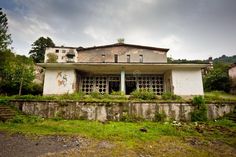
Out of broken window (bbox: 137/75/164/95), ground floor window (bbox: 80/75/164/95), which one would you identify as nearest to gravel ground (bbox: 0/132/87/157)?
ground floor window (bbox: 80/75/164/95)

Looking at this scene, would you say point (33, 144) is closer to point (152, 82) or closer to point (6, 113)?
point (6, 113)

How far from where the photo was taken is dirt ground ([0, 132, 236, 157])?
623 cm

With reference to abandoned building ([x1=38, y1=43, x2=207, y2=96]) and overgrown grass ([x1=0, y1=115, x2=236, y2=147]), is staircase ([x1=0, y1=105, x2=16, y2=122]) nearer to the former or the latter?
overgrown grass ([x1=0, y1=115, x2=236, y2=147])

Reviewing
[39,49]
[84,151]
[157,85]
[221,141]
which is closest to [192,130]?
[221,141]

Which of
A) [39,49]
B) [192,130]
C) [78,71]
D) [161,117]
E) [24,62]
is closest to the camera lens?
[192,130]

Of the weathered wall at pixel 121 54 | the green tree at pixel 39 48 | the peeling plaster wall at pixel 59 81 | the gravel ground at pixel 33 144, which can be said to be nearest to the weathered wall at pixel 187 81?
the weathered wall at pixel 121 54

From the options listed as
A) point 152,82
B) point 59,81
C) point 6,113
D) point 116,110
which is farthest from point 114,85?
point 6,113

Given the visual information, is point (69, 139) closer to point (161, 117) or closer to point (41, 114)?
point (41, 114)

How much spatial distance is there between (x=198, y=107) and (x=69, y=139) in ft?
28.8

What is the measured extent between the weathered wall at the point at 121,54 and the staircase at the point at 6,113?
13738 mm

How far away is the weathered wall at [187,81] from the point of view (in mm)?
16531

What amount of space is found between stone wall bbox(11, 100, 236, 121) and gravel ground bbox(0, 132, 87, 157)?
13.4 ft

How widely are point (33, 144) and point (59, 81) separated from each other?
10351 mm

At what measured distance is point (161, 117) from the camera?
12070 mm
